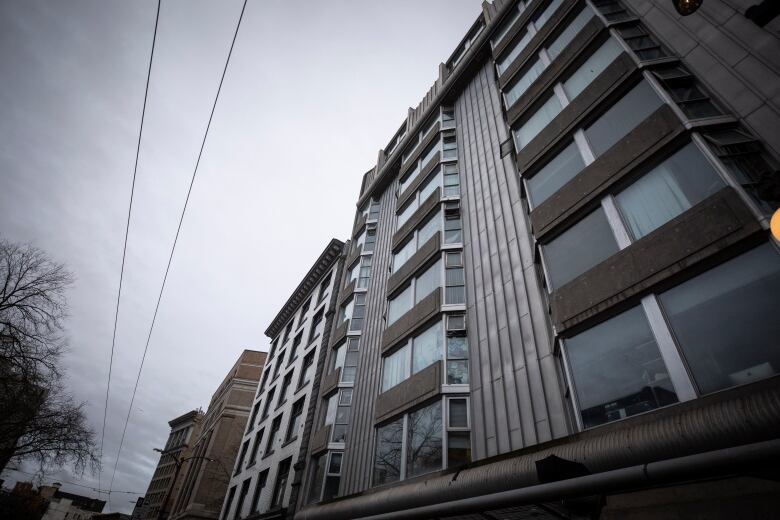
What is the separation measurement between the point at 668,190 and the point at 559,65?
6.69 meters

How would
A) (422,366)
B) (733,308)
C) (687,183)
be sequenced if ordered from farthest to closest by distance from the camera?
1. (422,366)
2. (687,183)
3. (733,308)

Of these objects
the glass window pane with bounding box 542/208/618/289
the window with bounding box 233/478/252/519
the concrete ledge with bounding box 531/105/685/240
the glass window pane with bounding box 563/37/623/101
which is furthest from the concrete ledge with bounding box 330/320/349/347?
the glass window pane with bounding box 563/37/623/101

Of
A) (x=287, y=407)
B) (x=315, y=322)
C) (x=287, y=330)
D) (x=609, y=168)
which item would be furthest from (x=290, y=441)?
(x=609, y=168)

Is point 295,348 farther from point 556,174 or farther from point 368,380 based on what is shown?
point 556,174

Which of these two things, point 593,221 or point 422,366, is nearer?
point 593,221

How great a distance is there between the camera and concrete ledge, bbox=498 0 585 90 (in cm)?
1288

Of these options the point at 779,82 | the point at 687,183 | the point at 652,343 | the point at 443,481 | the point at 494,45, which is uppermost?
the point at 494,45

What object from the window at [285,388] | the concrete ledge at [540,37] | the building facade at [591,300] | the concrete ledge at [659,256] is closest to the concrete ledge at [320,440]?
the building facade at [591,300]

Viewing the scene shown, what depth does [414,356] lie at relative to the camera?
1281 centimetres

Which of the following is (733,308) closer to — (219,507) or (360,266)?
(360,266)

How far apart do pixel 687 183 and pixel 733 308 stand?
2557mm

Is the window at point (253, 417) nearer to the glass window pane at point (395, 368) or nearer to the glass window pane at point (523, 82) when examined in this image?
the glass window pane at point (395, 368)

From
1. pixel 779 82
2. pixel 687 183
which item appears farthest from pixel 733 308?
pixel 779 82

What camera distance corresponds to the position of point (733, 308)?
5465 mm
